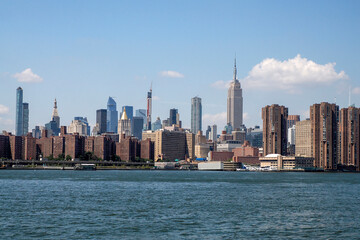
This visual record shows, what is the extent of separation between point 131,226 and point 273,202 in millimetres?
36177

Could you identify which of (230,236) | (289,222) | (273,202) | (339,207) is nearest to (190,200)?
(273,202)

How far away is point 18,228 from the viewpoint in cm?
5922

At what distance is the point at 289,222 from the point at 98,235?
23188 mm

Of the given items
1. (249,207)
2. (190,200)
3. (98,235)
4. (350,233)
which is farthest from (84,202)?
(350,233)

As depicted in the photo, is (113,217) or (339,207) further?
(339,207)

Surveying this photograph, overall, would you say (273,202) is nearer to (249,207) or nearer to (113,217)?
(249,207)

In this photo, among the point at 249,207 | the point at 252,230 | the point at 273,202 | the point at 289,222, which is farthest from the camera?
the point at 273,202

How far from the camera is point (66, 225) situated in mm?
61281

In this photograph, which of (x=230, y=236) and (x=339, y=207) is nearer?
(x=230, y=236)

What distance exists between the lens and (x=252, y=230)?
59188mm

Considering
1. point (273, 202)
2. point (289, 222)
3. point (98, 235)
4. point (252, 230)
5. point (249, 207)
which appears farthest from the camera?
point (273, 202)

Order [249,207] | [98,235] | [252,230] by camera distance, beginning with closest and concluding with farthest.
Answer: [98,235] < [252,230] < [249,207]

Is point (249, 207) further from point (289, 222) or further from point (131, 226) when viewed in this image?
point (131, 226)

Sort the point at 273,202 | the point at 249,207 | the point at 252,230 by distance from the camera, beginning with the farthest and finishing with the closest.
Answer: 1. the point at 273,202
2. the point at 249,207
3. the point at 252,230
